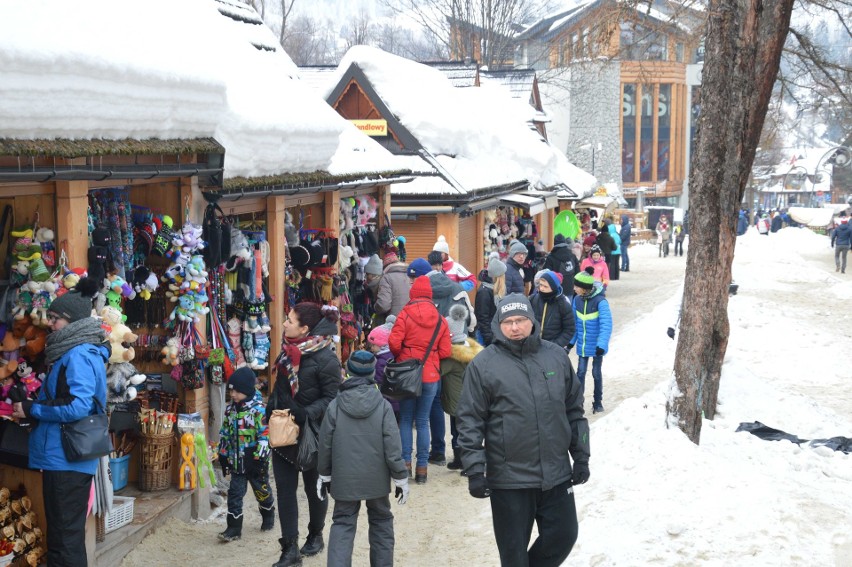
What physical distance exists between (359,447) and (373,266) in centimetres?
763

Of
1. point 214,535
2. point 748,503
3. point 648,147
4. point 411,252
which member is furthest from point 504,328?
point 648,147

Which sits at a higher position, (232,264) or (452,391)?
(232,264)

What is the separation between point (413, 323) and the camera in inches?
363

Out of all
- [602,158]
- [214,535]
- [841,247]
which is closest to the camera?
[214,535]

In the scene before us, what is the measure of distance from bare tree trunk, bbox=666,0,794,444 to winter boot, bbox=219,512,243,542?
3948 mm

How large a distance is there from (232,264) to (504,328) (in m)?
4.20

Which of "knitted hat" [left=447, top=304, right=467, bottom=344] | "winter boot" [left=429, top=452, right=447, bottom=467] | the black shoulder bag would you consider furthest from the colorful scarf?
"winter boot" [left=429, top=452, right=447, bottom=467]

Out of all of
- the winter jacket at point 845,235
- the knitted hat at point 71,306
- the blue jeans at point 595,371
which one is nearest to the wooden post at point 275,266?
the blue jeans at point 595,371

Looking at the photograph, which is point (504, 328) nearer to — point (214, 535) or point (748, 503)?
point (748, 503)

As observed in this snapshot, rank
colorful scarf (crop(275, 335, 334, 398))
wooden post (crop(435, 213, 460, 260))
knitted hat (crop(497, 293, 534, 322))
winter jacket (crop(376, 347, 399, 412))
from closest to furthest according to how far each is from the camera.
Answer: knitted hat (crop(497, 293, 534, 322))
colorful scarf (crop(275, 335, 334, 398))
winter jacket (crop(376, 347, 399, 412))
wooden post (crop(435, 213, 460, 260))

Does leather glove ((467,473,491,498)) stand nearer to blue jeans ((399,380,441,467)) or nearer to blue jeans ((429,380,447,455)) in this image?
blue jeans ((399,380,441,467))

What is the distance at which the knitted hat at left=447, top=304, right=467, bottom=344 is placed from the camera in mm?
9859

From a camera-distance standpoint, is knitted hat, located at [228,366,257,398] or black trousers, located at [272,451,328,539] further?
knitted hat, located at [228,366,257,398]

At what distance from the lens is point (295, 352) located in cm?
699
